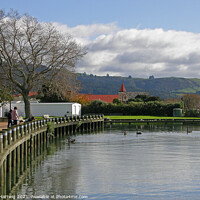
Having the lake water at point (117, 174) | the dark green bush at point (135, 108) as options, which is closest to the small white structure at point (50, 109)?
the dark green bush at point (135, 108)

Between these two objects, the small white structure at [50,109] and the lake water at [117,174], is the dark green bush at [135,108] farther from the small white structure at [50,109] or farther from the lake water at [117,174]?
the lake water at [117,174]

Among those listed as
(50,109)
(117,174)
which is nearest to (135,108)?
(50,109)

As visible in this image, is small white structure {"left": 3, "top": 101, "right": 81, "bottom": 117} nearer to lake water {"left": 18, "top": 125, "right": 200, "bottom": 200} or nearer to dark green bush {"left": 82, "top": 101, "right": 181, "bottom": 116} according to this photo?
dark green bush {"left": 82, "top": 101, "right": 181, "bottom": 116}

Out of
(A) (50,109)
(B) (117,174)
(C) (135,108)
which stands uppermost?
(C) (135,108)

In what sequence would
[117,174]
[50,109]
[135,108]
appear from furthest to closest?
[135,108], [50,109], [117,174]

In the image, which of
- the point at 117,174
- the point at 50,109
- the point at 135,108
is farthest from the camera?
the point at 135,108

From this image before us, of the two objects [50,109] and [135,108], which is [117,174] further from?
[135,108]

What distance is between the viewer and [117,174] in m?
25.4

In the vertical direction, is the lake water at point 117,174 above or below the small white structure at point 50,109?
below

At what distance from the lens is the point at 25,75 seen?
206 feet

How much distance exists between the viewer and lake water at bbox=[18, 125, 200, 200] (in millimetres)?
20766

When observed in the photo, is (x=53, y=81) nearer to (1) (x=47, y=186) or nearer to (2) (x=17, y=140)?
(2) (x=17, y=140)

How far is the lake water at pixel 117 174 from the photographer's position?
20.8 m

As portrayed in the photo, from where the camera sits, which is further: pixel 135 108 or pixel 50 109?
pixel 135 108
